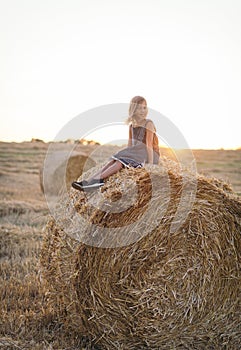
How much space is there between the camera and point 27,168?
2181 centimetres

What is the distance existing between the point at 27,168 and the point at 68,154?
9.10 m

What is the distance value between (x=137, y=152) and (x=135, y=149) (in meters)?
0.06

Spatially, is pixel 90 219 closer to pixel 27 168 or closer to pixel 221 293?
pixel 221 293

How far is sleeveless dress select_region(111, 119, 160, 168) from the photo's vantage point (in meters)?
4.86

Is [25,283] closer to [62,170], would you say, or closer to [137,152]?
[137,152]

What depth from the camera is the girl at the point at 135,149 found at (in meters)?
4.75

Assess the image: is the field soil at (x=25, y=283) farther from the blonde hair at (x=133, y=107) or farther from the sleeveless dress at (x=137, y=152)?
the blonde hair at (x=133, y=107)

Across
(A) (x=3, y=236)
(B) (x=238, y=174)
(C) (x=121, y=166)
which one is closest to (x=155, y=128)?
(C) (x=121, y=166)

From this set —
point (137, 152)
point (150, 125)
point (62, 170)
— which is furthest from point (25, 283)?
point (62, 170)

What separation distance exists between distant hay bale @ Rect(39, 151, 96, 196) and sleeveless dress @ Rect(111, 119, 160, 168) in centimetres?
652

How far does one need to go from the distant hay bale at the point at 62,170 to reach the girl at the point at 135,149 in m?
6.38

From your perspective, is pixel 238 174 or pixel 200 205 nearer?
pixel 200 205

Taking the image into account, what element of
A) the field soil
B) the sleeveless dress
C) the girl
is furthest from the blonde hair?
the field soil

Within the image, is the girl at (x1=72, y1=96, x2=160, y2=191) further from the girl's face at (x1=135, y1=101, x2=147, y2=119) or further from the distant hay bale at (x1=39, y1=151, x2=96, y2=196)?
the distant hay bale at (x1=39, y1=151, x2=96, y2=196)
